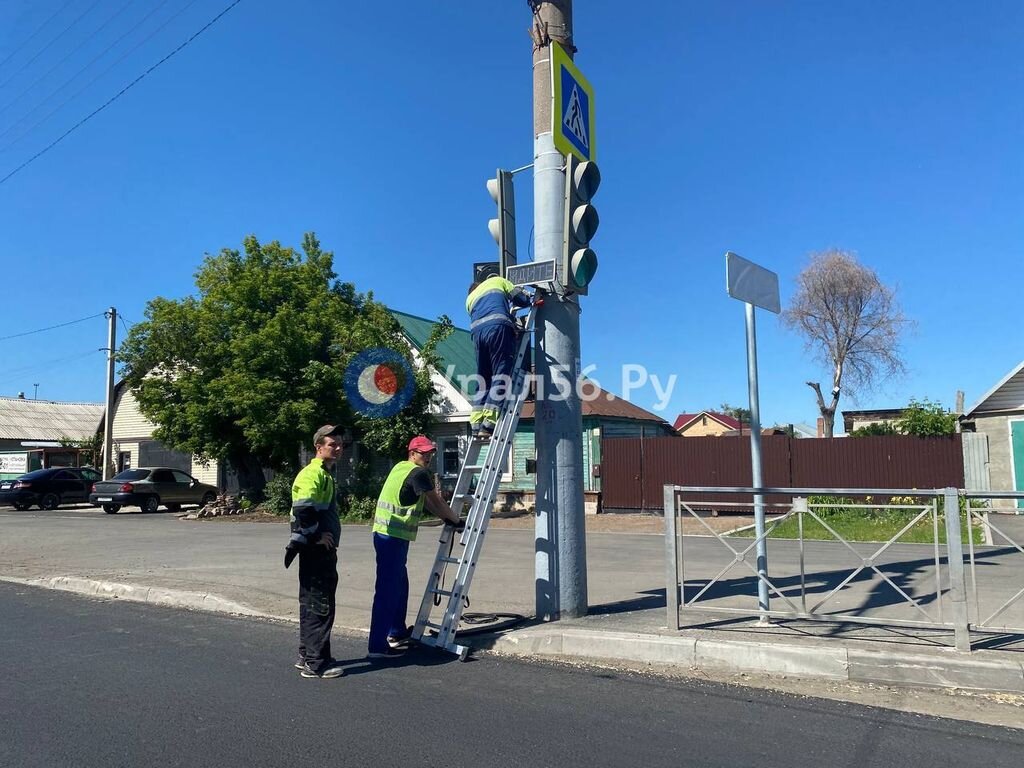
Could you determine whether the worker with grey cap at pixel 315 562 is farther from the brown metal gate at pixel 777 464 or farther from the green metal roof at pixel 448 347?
the green metal roof at pixel 448 347

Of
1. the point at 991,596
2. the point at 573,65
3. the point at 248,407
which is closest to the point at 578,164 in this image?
the point at 573,65

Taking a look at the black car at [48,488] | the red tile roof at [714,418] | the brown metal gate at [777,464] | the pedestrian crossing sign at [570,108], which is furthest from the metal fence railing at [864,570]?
the red tile roof at [714,418]

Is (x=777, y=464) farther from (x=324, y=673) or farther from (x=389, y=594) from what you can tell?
(x=324, y=673)

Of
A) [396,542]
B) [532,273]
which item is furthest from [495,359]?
[396,542]

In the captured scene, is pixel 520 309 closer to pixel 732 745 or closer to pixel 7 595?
pixel 732 745

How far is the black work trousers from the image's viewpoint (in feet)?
18.2

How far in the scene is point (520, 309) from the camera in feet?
23.4

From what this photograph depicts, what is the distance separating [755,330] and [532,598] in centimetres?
363

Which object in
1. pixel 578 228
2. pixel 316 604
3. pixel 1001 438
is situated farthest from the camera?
pixel 1001 438

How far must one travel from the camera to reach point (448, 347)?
28.2 metres

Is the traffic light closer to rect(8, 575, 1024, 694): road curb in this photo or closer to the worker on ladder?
the worker on ladder

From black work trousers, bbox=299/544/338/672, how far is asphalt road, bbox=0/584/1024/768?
22cm

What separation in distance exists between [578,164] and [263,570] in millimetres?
7055

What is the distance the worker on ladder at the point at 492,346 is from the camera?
6707 mm
